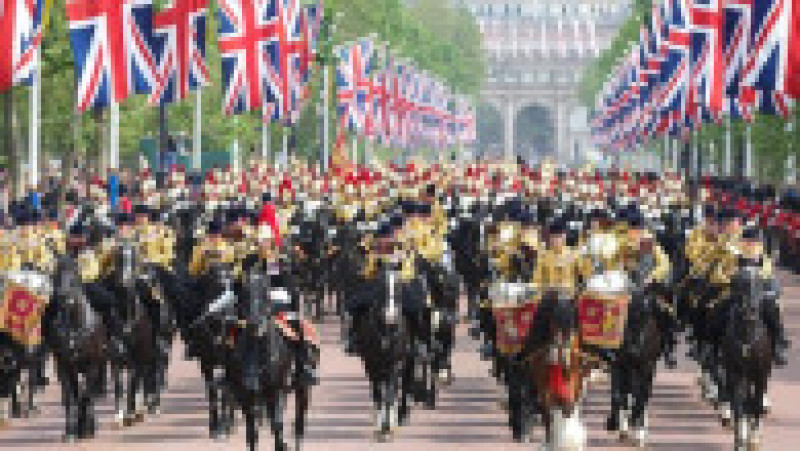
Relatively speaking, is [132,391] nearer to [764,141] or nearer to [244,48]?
[244,48]

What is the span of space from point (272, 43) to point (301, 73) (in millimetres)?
10752

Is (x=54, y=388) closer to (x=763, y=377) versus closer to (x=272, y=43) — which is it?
(x=763, y=377)

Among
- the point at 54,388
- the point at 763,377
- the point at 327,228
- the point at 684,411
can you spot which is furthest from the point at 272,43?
the point at 763,377

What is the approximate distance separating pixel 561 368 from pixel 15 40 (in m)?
20.4

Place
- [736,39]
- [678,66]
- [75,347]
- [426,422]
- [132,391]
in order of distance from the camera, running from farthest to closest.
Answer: [678,66] → [736,39] → [132,391] → [426,422] → [75,347]

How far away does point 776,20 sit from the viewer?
133 feet

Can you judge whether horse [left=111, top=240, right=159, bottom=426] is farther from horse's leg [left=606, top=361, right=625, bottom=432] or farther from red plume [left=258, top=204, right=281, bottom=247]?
horse's leg [left=606, top=361, right=625, bottom=432]

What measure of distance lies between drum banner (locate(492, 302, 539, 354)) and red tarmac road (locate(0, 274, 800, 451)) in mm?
3244

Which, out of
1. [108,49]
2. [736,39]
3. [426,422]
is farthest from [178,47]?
[426,422]

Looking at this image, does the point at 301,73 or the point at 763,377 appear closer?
the point at 763,377

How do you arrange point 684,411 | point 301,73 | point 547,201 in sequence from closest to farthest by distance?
point 684,411
point 547,201
point 301,73

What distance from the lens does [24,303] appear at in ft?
82.1

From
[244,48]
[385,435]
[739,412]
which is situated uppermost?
[244,48]

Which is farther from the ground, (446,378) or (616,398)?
(616,398)
